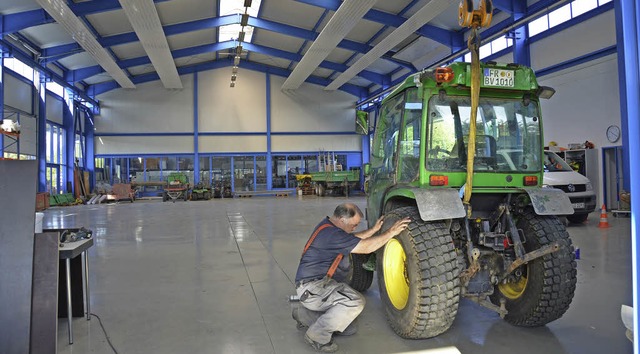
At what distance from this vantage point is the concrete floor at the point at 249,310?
3.41 meters

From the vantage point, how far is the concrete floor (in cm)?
341

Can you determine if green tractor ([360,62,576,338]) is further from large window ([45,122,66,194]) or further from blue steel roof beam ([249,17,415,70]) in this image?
large window ([45,122,66,194])

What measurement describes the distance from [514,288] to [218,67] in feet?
87.2

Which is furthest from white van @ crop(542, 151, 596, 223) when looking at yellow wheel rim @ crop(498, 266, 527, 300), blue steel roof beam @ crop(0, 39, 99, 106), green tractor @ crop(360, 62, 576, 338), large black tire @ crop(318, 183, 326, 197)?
blue steel roof beam @ crop(0, 39, 99, 106)

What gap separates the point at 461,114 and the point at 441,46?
58.4ft

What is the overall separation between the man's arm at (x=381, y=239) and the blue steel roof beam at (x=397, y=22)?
13658mm

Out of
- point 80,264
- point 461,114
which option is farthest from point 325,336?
point 80,264

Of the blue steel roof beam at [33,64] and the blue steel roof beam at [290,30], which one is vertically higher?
the blue steel roof beam at [290,30]

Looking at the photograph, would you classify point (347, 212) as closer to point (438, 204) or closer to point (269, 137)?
point (438, 204)

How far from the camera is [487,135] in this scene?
147 inches

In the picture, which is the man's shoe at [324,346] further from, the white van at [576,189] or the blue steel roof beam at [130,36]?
the blue steel roof beam at [130,36]

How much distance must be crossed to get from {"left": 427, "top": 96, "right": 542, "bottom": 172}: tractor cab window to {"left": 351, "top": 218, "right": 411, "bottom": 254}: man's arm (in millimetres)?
601

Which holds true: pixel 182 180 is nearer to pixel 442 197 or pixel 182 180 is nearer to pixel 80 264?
pixel 80 264

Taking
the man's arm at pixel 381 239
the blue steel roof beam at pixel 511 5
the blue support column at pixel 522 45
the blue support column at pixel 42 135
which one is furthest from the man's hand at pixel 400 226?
the blue support column at pixel 42 135
